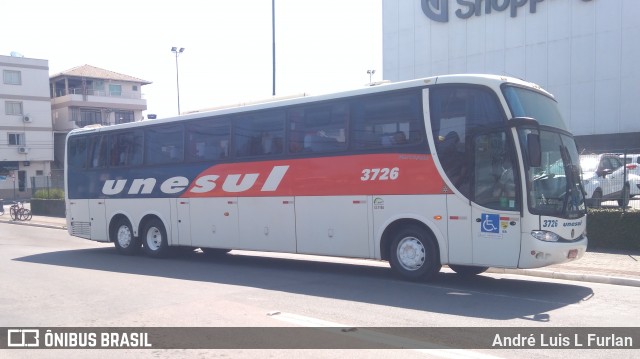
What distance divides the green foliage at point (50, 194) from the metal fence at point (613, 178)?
1167 inches

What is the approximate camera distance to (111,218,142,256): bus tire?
16.7 m

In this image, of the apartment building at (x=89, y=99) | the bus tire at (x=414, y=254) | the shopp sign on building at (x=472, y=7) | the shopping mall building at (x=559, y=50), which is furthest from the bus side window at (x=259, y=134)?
the apartment building at (x=89, y=99)

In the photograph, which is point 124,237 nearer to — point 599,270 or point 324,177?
point 324,177

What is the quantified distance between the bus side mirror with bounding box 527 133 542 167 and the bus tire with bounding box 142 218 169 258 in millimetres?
9899

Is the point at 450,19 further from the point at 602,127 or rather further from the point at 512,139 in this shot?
the point at 512,139

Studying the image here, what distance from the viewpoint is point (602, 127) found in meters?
37.4

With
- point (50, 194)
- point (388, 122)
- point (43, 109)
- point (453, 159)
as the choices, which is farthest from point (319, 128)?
point (43, 109)

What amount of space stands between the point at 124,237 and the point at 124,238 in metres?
0.03

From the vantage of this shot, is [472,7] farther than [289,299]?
Yes

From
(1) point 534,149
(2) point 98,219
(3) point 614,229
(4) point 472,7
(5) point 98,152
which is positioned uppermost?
(4) point 472,7

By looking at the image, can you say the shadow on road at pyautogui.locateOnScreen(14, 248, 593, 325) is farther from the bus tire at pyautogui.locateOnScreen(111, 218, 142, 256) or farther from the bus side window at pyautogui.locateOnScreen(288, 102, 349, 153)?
the bus side window at pyautogui.locateOnScreen(288, 102, 349, 153)

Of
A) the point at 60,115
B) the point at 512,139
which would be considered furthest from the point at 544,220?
the point at 60,115

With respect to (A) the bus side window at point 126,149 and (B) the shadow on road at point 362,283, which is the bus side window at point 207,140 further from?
(B) the shadow on road at point 362,283

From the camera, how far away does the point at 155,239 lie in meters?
16.2
